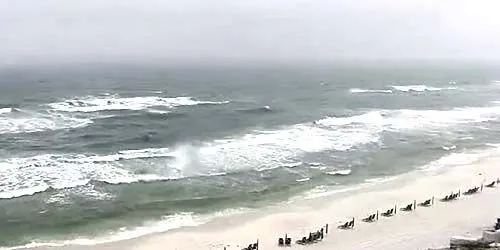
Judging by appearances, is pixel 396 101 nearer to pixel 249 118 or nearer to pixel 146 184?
pixel 249 118

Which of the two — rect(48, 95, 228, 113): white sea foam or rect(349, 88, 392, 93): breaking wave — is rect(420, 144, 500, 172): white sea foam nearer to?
rect(48, 95, 228, 113): white sea foam

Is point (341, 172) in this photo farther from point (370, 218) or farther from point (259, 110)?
point (259, 110)

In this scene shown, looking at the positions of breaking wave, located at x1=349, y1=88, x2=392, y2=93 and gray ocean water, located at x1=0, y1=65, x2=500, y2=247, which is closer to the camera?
gray ocean water, located at x1=0, y1=65, x2=500, y2=247

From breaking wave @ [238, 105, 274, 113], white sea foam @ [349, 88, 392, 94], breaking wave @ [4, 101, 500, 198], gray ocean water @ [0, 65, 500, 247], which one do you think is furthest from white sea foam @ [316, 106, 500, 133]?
white sea foam @ [349, 88, 392, 94]

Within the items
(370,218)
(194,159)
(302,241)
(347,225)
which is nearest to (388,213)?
(370,218)

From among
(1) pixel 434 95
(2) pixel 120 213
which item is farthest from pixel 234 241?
(1) pixel 434 95

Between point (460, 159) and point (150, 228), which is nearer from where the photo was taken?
point (150, 228)

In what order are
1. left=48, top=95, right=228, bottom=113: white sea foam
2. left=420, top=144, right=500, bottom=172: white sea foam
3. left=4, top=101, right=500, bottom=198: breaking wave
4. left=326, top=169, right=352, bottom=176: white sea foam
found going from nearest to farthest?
left=4, top=101, right=500, bottom=198: breaking wave
left=326, top=169, right=352, bottom=176: white sea foam
left=420, top=144, right=500, bottom=172: white sea foam
left=48, top=95, right=228, bottom=113: white sea foam
